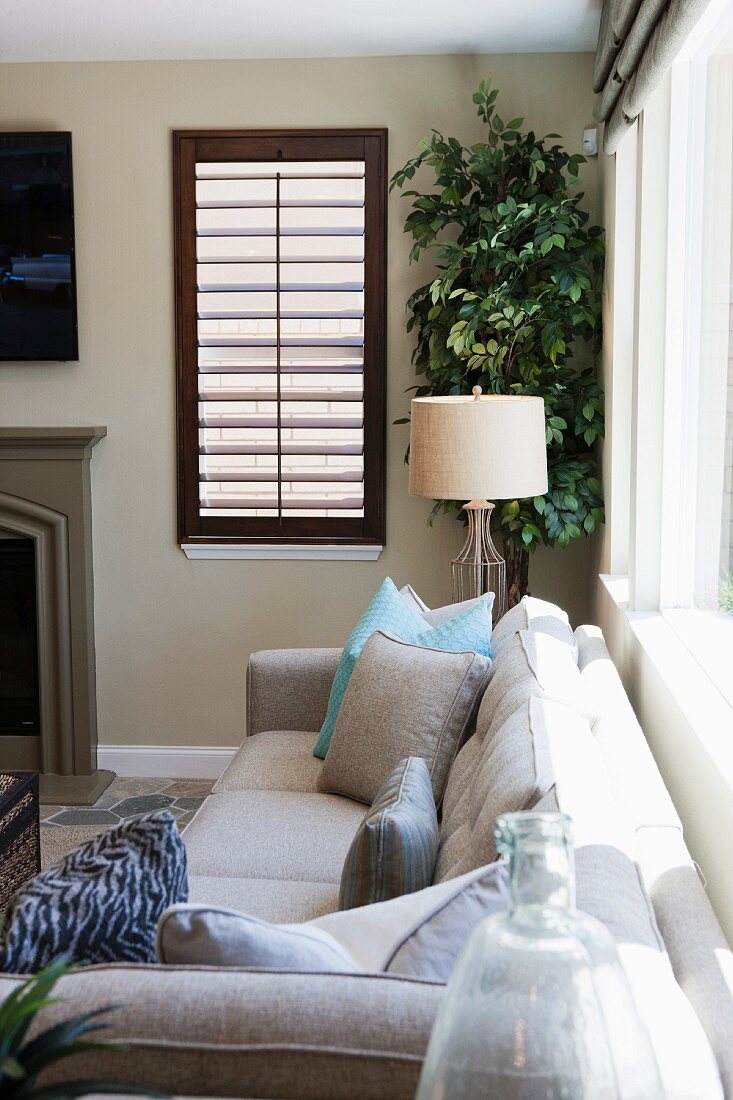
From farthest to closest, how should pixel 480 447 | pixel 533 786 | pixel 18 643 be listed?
pixel 18 643, pixel 480 447, pixel 533 786

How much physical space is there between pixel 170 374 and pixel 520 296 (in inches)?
54.3

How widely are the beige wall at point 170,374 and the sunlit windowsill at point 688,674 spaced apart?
141cm

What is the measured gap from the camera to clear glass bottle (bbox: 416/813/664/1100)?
0.67 meters

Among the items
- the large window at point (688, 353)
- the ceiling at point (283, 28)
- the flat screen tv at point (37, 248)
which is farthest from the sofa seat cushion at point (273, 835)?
the ceiling at point (283, 28)

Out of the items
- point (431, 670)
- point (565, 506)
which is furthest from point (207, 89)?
point (431, 670)

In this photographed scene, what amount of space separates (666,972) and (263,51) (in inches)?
144

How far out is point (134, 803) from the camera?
4078 mm

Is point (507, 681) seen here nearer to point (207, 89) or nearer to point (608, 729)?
point (608, 729)

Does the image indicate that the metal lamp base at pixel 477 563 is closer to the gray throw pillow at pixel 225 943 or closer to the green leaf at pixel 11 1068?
the gray throw pillow at pixel 225 943

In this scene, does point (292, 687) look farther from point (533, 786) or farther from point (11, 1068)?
point (11, 1068)

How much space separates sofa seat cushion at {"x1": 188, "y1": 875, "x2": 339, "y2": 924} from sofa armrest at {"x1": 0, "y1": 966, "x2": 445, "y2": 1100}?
3.26 feet

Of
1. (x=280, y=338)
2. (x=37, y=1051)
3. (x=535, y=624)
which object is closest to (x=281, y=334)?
(x=280, y=338)

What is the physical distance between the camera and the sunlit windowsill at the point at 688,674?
6.29 ft

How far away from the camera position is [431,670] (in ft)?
8.36
